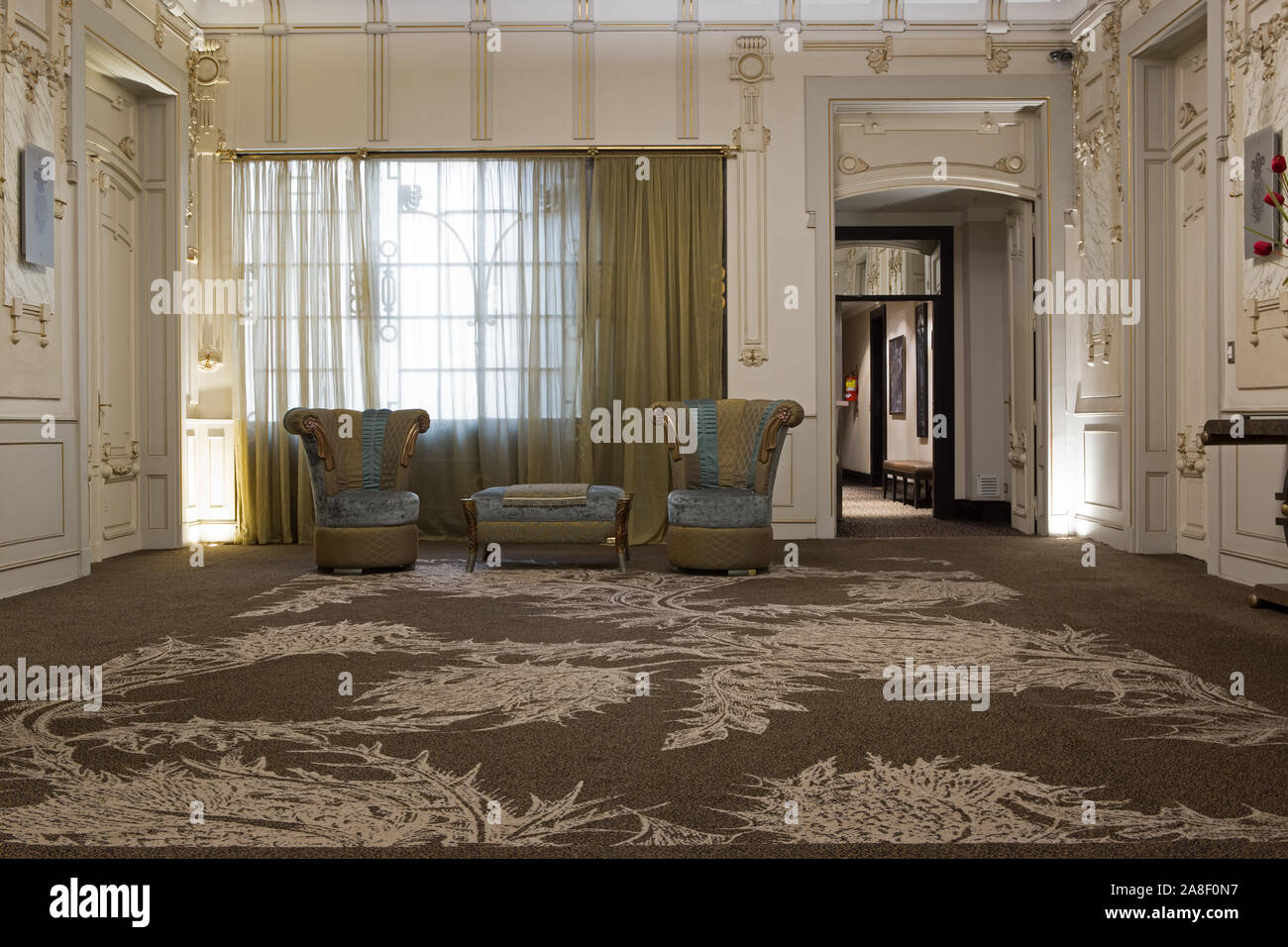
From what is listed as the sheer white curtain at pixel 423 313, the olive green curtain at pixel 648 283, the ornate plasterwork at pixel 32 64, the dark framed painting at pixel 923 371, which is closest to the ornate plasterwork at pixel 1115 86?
the olive green curtain at pixel 648 283

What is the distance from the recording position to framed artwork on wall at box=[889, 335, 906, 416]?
13.8 meters

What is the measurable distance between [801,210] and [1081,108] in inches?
83.9

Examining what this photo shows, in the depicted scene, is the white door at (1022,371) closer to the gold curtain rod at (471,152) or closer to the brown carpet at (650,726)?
the gold curtain rod at (471,152)

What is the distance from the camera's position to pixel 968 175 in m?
8.02

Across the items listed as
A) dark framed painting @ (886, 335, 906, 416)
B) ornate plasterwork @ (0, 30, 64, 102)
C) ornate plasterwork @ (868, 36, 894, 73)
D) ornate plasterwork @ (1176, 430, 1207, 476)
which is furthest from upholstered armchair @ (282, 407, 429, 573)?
dark framed painting @ (886, 335, 906, 416)

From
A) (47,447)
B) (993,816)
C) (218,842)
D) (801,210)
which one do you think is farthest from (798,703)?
(801,210)

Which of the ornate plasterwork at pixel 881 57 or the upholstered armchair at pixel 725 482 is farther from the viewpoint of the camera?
the ornate plasterwork at pixel 881 57

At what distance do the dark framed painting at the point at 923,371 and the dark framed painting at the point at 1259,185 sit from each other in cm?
631

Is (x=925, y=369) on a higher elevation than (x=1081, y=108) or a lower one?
lower

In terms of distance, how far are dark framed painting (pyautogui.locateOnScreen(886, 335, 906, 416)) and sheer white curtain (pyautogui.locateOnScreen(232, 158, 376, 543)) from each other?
26.5 feet

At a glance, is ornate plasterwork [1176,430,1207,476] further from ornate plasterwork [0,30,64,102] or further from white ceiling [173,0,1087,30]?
ornate plasterwork [0,30,64,102]

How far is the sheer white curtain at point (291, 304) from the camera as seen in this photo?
7.69m
